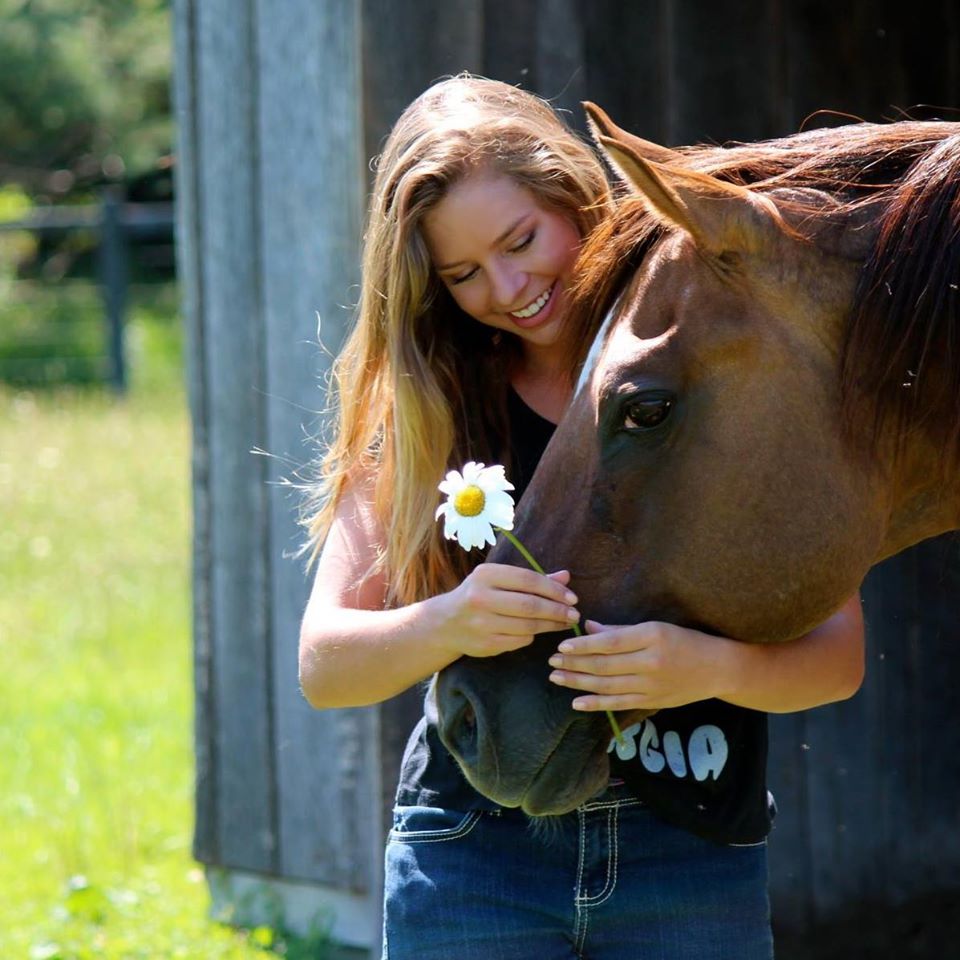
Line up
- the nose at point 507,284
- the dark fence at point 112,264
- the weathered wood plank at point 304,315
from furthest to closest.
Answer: the dark fence at point 112,264 → the weathered wood plank at point 304,315 → the nose at point 507,284

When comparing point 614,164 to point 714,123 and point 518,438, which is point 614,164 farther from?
point 714,123

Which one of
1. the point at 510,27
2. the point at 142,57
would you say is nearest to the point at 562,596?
the point at 510,27

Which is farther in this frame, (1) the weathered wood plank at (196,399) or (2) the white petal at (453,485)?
(1) the weathered wood plank at (196,399)

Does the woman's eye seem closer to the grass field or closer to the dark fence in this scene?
the grass field

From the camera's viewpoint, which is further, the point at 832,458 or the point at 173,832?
the point at 173,832

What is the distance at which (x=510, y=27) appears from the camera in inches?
120

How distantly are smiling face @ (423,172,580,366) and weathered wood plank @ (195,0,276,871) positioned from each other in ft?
4.88

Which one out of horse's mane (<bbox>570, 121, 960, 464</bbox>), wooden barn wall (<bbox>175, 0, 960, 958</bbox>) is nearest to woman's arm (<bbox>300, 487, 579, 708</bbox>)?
horse's mane (<bbox>570, 121, 960, 464</bbox>)

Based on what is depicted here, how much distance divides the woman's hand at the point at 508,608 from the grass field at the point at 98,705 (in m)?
2.07

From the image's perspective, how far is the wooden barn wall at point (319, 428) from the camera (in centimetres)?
329

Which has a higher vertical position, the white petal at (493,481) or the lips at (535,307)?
the lips at (535,307)

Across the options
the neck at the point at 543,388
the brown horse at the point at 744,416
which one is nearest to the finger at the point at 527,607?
the brown horse at the point at 744,416

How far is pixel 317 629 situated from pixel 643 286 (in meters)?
0.67

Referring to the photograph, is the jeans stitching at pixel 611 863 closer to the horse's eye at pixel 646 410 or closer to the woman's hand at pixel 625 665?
the woman's hand at pixel 625 665
